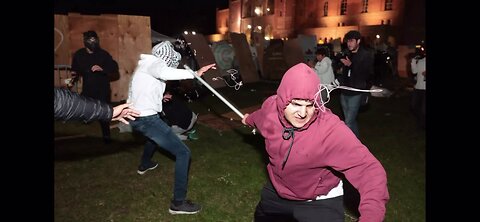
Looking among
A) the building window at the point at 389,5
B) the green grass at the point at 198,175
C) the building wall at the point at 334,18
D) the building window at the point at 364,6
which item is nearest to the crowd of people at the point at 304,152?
the green grass at the point at 198,175

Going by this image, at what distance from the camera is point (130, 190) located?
585 cm

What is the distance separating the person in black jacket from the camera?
3018mm

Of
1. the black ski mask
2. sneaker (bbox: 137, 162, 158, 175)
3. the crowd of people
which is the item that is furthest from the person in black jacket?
the black ski mask

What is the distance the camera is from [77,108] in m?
3.13

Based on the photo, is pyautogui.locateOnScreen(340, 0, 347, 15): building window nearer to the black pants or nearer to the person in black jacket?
the black pants

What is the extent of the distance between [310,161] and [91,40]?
6.00m

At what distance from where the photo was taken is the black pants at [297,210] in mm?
3115

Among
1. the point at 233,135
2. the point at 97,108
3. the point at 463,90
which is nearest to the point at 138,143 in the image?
the point at 233,135

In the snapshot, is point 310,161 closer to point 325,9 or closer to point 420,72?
point 420,72

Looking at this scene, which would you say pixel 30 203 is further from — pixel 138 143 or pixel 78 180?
pixel 138 143

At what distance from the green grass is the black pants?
1690 millimetres

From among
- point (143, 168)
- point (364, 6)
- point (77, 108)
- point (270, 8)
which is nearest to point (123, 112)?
point (77, 108)

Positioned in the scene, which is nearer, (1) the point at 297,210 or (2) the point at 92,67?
(1) the point at 297,210

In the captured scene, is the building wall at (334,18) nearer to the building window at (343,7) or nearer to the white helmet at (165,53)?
the building window at (343,7)
